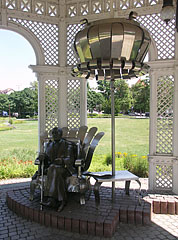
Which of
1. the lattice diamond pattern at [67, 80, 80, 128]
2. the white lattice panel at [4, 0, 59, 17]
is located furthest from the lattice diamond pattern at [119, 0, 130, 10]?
the lattice diamond pattern at [67, 80, 80, 128]

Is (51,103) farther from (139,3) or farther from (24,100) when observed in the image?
(24,100)

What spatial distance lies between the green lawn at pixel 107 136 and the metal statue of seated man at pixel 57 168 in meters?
8.02

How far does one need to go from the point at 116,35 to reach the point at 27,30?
3.24 metres

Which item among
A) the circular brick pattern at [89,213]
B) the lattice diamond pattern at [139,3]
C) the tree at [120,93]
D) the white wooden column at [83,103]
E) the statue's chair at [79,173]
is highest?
the lattice diamond pattern at [139,3]

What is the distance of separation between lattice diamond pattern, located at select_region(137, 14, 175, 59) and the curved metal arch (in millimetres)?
2274

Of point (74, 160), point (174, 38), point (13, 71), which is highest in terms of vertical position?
point (13, 71)

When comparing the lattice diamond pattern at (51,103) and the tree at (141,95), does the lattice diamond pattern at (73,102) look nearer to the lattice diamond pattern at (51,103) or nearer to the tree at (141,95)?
the lattice diamond pattern at (51,103)

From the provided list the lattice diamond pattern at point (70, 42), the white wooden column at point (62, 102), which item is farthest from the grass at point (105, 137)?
the lattice diamond pattern at point (70, 42)

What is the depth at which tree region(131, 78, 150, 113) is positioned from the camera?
49.2ft

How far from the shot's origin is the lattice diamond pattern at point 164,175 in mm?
4512

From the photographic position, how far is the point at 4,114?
58.6ft

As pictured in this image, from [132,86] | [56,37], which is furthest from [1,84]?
[56,37]

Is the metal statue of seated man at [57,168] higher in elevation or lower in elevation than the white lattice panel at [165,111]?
lower

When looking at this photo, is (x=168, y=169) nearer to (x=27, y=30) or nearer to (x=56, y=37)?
(x=56, y=37)
